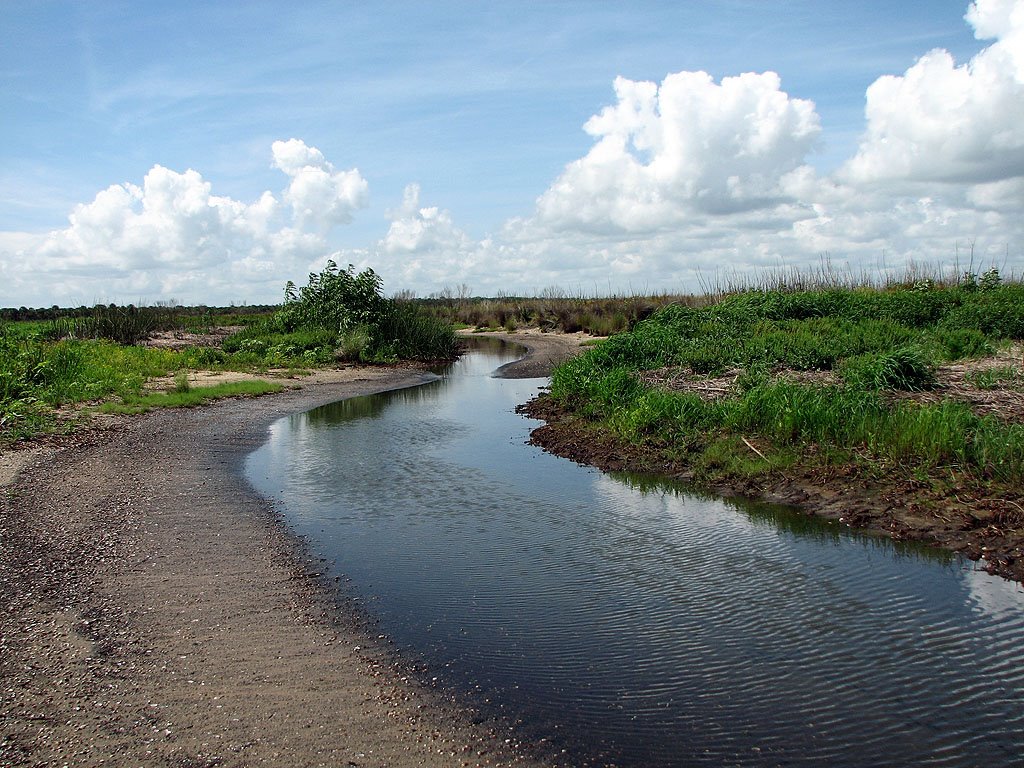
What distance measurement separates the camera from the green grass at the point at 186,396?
1669cm

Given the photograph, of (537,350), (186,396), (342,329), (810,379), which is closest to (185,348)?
(342,329)

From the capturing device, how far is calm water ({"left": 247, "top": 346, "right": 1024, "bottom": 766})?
4.45m

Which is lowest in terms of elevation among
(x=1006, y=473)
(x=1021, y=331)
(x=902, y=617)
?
(x=902, y=617)

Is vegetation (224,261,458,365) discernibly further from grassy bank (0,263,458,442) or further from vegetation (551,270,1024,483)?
vegetation (551,270,1024,483)

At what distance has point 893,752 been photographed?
4238mm

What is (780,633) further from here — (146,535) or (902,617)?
(146,535)

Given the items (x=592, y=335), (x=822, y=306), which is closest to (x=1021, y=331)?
(x=822, y=306)

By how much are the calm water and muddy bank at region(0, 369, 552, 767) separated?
0.44 meters

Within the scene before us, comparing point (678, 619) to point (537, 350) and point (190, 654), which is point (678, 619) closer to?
point (190, 654)

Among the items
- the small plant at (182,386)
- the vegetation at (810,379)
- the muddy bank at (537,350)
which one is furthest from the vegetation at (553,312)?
the small plant at (182,386)

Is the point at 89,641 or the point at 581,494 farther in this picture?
the point at 581,494

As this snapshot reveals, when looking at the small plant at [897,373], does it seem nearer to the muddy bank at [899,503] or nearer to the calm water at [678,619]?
the muddy bank at [899,503]

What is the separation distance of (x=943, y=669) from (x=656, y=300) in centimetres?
3905

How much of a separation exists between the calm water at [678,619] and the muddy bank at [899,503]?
302 mm
